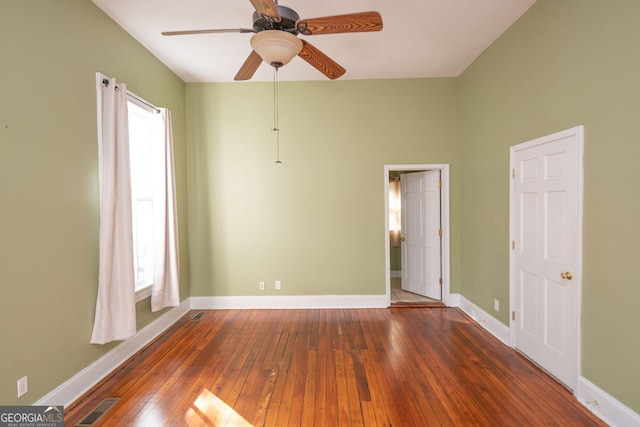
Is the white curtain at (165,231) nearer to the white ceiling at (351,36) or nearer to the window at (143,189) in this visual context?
the window at (143,189)

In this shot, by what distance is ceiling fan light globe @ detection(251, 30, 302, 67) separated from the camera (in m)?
2.03

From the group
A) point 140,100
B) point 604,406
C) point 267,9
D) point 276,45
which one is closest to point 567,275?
point 604,406

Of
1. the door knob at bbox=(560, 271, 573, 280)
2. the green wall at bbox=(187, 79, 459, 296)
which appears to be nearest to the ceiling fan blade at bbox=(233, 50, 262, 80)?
the green wall at bbox=(187, 79, 459, 296)

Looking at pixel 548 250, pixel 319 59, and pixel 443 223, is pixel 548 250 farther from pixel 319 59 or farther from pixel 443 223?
pixel 319 59

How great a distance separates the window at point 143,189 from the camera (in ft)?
11.1

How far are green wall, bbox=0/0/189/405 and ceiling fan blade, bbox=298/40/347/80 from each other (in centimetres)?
183

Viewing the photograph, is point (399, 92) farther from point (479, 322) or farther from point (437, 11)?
point (479, 322)

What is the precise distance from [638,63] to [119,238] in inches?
158

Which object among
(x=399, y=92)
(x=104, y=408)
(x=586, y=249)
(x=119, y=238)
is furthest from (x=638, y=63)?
(x=104, y=408)

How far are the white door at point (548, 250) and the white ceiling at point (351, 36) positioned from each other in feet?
4.47

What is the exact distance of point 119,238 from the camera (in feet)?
8.95

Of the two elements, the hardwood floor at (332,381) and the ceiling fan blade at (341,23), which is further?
the hardwood floor at (332,381)

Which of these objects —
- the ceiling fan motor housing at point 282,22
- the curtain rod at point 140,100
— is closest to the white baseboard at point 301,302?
the curtain rod at point 140,100

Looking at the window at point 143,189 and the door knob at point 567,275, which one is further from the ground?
the window at point 143,189
